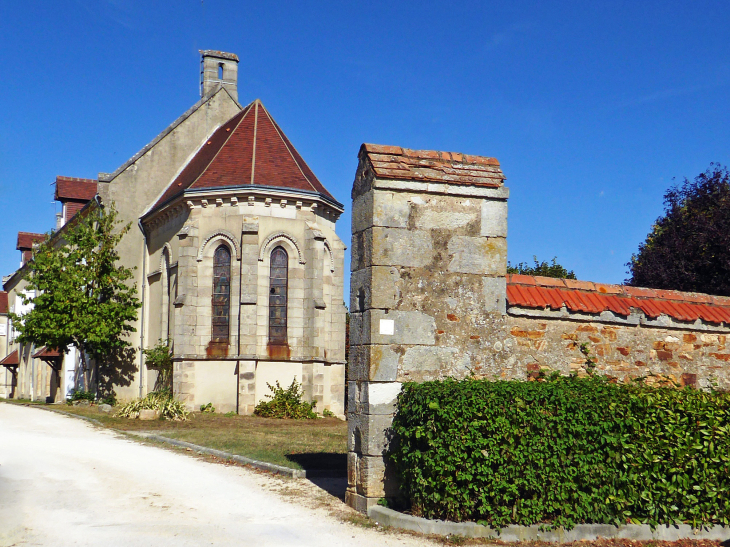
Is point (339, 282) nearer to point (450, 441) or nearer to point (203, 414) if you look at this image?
point (203, 414)

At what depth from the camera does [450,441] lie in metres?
6.91

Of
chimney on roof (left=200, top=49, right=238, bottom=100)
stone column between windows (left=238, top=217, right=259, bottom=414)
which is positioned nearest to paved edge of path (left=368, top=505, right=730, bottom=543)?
stone column between windows (left=238, top=217, right=259, bottom=414)

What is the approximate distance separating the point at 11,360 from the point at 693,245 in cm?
3806

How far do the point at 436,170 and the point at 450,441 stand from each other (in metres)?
3.06

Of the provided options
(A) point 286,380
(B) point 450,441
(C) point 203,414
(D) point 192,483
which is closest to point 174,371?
(C) point 203,414

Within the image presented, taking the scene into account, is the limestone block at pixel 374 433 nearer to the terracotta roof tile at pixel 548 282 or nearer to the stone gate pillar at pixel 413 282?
the stone gate pillar at pixel 413 282

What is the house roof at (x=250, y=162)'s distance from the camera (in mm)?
23328

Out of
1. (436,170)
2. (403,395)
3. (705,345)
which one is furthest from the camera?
(705,345)

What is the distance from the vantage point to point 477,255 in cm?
835

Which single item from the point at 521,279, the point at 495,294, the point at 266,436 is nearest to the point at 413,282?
the point at 495,294

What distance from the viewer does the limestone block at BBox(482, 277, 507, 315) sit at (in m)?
8.28

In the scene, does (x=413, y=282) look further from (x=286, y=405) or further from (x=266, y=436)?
(x=286, y=405)

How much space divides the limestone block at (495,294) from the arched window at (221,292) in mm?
15484

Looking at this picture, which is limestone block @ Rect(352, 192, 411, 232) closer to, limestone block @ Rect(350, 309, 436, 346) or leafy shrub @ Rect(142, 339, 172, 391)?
limestone block @ Rect(350, 309, 436, 346)
